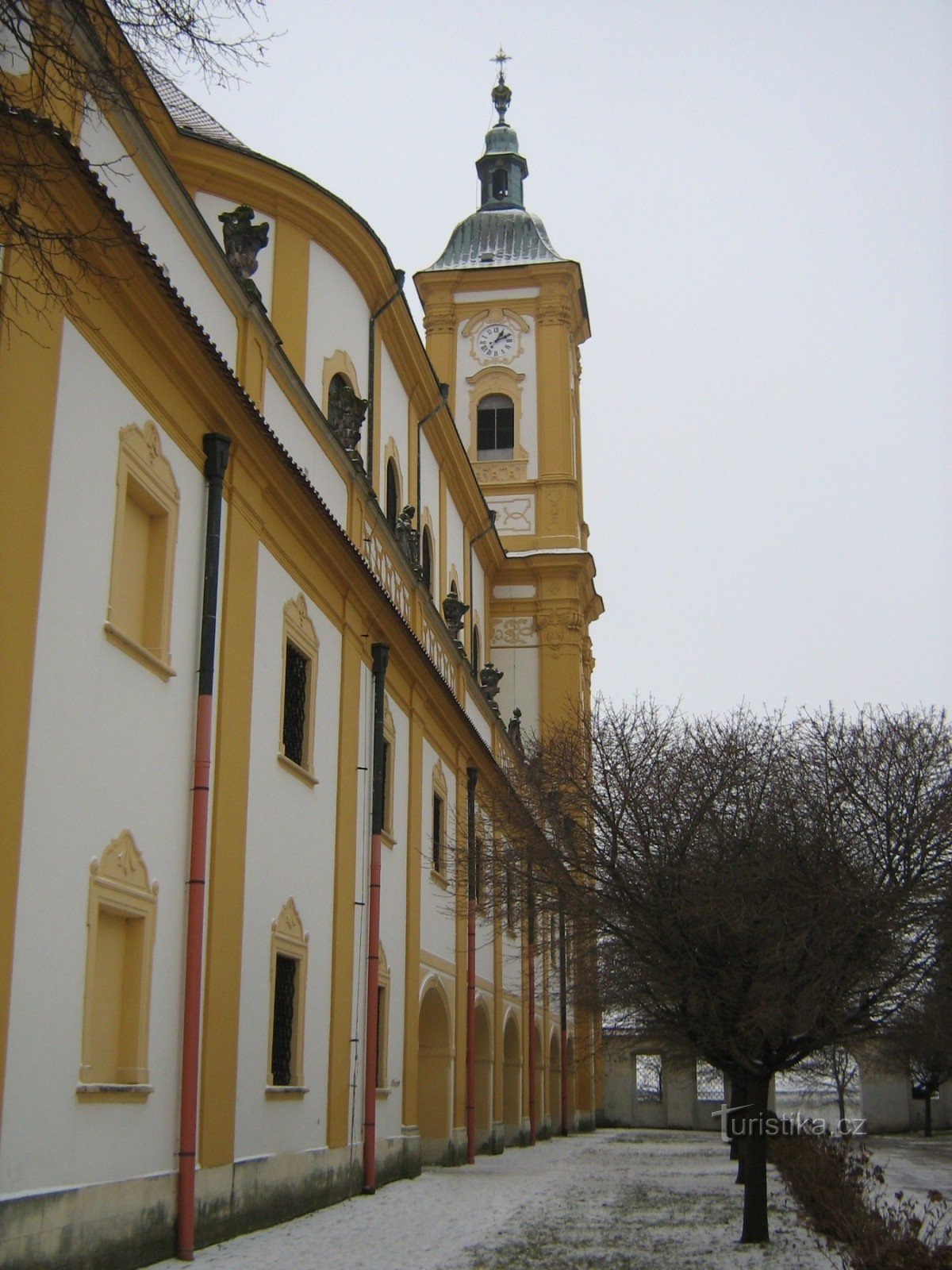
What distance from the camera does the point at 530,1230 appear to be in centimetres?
1475

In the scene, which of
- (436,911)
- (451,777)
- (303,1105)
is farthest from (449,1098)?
(303,1105)

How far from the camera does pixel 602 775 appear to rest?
16.9 metres

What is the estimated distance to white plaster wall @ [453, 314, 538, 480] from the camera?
41.2m

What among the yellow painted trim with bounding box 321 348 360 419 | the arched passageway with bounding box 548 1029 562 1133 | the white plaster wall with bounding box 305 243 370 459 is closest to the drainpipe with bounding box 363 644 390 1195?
the yellow painted trim with bounding box 321 348 360 419

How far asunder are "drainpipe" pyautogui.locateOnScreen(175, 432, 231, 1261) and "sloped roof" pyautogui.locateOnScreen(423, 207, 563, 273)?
97.5 feet

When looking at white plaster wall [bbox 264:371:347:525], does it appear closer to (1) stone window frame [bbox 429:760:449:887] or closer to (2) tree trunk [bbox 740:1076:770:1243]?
(1) stone window frame [bbox 429:760:449:887]

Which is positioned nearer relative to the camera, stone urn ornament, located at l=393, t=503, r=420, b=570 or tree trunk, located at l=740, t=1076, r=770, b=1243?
tree trunk, located at l=740, t=1076, r=770, b=1243

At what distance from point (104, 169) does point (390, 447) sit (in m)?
12.8

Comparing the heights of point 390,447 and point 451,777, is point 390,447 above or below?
above

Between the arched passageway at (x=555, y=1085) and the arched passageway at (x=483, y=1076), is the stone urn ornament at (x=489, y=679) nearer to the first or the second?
the arched passageway at (x=483, y=1076)

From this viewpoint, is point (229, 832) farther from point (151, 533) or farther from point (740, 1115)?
point (740, 1115)

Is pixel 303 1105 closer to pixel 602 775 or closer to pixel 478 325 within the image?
pixel 602 775

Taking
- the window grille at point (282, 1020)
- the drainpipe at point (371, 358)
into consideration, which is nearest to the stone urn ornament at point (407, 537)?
the drainpipe at point (371, 358)

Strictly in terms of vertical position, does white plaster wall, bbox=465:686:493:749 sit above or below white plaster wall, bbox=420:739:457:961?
above
